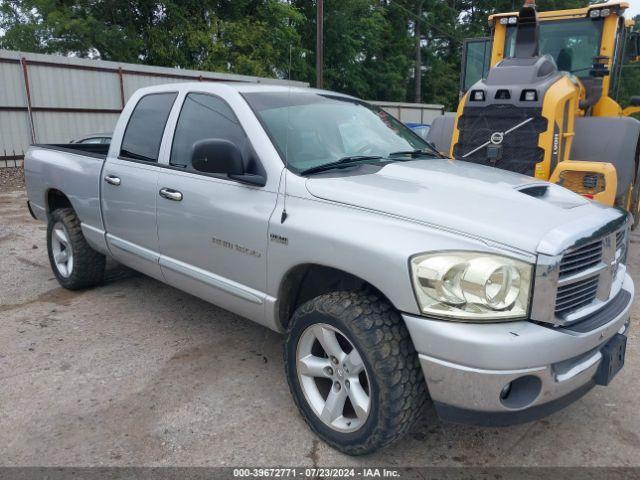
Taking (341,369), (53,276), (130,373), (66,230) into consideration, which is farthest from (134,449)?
(53,276)

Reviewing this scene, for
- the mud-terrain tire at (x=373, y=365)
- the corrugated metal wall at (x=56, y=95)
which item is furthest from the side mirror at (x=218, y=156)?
the corrugated metal wall at (x=56, y=95)

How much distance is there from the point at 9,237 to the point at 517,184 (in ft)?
22.6

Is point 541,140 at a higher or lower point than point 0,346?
higher

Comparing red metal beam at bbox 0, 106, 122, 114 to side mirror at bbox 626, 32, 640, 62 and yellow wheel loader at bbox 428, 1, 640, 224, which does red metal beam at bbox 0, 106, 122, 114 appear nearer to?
yellow wheel loader at bbox 428, 1, 640, 224

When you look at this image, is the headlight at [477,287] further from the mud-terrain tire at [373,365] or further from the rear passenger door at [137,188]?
the rear passenger door at [137,188]

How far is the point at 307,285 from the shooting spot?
3.03 metres

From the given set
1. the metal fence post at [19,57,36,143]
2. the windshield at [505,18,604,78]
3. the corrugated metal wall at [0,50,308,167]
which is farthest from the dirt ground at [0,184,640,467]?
the metal fence post at [19,57,36,143]

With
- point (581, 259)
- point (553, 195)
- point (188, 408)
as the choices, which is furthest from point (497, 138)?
point (188, 408)

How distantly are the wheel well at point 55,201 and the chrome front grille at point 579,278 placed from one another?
14.6 feet

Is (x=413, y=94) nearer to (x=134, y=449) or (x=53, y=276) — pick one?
(x=53, y=276)

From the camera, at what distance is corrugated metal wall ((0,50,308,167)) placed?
41.2 ft

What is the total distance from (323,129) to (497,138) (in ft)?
10.6

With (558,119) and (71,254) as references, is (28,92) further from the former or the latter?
(558,119)

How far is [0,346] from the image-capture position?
12.7 feet
